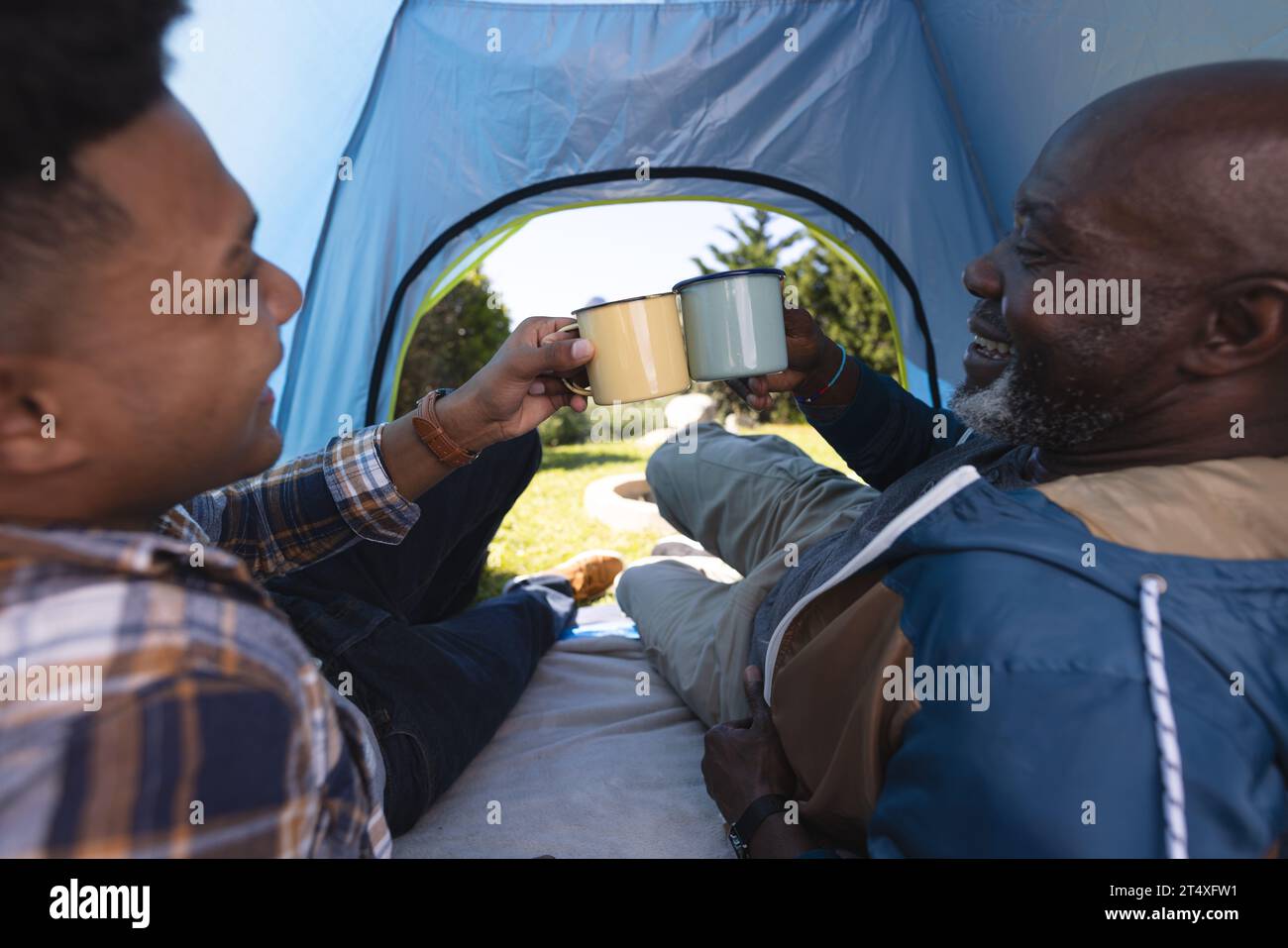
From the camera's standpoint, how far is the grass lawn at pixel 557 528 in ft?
13.5

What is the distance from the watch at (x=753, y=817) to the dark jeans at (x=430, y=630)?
24.1 inches

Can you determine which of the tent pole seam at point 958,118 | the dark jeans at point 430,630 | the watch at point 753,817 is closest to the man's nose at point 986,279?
the watch at point 753,817

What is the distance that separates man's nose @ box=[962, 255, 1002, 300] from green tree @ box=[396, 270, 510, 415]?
6.09m

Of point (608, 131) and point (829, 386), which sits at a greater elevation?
point (608, 131)

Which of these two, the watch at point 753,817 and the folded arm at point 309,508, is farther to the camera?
the folded arm at point 309,508

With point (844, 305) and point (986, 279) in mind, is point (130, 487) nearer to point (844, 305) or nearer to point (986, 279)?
point (986, 279)

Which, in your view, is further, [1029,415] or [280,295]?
[1029,415]

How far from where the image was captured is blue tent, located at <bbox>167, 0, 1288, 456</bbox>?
2.58m

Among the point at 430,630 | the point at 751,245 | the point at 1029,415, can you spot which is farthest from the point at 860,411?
the point at 751,245

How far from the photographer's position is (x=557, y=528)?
4.78 metres

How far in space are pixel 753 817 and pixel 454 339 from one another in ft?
22.6

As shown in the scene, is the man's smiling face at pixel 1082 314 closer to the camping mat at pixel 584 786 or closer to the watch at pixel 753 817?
the watch at pixel 753 817

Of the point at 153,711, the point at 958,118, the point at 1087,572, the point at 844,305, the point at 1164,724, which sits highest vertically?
the point at 958,118
